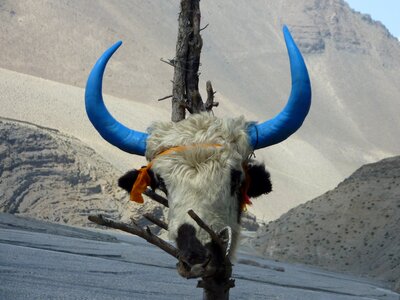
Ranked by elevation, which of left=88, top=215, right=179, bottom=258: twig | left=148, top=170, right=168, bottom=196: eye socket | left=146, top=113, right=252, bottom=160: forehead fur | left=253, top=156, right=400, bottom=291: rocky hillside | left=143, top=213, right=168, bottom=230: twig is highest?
left=253, top=156, right=400, bottom=291: rocky hillside

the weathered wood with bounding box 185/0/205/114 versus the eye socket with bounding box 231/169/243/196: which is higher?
the weathered wood with bounding box 185/0/205/114

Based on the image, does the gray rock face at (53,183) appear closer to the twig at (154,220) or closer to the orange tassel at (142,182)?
the orange tassel at (142,182)

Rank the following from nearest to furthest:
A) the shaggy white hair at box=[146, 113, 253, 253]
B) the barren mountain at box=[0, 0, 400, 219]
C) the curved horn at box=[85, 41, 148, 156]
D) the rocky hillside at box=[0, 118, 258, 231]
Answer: the shaggy white hair at box=[146, 113, 253, 253] → the curved horn at box=[85, 41, 148, 156] → the rocky hillside at box=[0, 118, 258, 231] → the barren mountain at box=[0, 0, 400, 219]

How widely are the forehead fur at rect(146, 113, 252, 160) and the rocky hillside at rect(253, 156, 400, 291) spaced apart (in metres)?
18.3

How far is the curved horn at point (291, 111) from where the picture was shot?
15.1ft

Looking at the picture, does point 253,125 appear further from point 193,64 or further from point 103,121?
point 193,64

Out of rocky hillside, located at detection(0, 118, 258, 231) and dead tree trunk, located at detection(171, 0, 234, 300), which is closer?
dead tree trunk, located at detection(171, 0, 234, 300)

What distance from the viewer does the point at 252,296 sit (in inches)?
467

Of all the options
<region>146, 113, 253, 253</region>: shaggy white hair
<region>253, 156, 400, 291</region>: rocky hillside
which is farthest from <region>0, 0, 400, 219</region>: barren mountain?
<region>146, 113, 253, 253</region>: shaggy white hair

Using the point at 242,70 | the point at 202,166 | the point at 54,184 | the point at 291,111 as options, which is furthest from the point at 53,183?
the point at 242,70

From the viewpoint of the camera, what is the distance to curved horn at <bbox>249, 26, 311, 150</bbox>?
4605 millimetres

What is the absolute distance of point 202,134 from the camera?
183 inches

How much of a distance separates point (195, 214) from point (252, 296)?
799 cm

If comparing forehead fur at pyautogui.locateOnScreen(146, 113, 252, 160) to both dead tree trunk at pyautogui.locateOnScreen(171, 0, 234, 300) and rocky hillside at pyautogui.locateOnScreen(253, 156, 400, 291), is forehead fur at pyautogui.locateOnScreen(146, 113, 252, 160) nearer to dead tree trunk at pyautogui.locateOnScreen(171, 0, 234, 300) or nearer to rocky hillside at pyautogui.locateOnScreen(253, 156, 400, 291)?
dead tree trunk at pyautogui.locateOnScreen(171, 0, 234, 300)
